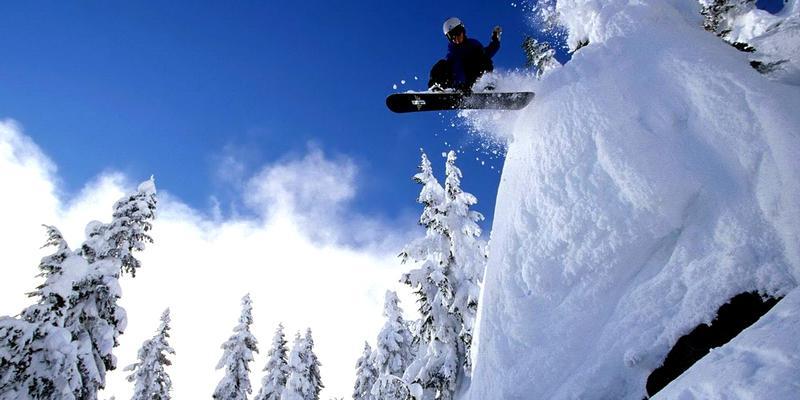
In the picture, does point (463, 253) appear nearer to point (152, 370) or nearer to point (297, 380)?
point (297, 380)

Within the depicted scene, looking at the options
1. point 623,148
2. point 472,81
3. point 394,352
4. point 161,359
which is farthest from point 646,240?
point 161,359

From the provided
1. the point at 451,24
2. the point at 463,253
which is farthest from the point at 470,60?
the point at 463,253

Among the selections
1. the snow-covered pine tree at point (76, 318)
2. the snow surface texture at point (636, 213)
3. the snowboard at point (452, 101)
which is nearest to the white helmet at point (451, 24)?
the snowboard at point (452, 101)

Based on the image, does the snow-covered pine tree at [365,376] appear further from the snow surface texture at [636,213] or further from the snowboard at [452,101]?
the snow surface texture at [636,213]

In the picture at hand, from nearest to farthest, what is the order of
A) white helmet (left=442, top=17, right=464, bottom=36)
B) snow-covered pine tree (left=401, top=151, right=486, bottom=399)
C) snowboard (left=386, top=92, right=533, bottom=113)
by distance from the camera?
snowboard (left=386, top=92, right=533, bottom=113) < white helmet (left=442, top=17, right=464, bottom=36) < snow-covered pine tree (left=401, top=151, right=486, bottom=399)

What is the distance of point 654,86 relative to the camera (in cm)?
496

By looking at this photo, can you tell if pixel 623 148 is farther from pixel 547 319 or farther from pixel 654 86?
pixel 547 319

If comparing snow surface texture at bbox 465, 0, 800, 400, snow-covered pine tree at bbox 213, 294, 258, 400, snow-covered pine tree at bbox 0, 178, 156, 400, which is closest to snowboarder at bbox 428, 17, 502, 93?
snow surface texture at bbox 465, 0, 800, 400

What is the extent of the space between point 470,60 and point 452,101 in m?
0.75

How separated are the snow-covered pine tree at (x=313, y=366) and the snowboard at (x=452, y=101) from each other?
2782cm

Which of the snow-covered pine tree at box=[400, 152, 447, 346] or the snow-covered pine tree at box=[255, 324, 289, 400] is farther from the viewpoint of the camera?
the snow-covered pine tree at box=[255, 324, 289, 400]

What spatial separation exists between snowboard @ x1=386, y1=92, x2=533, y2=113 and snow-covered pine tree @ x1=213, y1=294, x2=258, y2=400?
79.4 feet

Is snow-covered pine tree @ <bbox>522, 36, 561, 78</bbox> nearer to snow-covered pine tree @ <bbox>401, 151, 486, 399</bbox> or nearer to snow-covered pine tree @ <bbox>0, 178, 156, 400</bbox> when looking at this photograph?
snow-covered pine tree @ <bbox>401, 151, 486, 399</bbox>

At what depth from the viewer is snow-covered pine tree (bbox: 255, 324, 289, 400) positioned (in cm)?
2888
